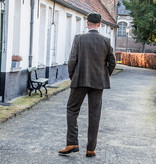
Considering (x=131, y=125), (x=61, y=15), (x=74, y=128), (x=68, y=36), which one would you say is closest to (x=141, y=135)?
(x=131, y=125)

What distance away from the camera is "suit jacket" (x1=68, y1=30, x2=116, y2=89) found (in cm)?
590

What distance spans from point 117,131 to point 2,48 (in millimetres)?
4245

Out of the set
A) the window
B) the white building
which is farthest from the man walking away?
the window

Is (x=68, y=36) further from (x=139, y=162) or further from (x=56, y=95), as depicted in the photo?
(x=139, y=162)

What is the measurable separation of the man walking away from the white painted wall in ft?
17.5

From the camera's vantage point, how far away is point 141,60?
141 feet

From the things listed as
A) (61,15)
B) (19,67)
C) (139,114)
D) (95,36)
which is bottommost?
(139,114)

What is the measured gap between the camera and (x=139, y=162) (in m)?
5.83

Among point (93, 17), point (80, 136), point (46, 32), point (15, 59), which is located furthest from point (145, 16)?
point (93, 17)

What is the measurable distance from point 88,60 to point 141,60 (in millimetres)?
37603

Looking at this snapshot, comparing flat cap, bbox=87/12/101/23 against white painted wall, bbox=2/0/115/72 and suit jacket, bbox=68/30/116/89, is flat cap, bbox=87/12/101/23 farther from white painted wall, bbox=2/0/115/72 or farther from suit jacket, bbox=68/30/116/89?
white painted wall, bbox=2/0/115/72

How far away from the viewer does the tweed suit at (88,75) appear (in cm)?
590

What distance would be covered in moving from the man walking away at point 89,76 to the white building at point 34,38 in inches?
202

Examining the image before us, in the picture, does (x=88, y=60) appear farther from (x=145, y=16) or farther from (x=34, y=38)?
(x=145, y=16)
